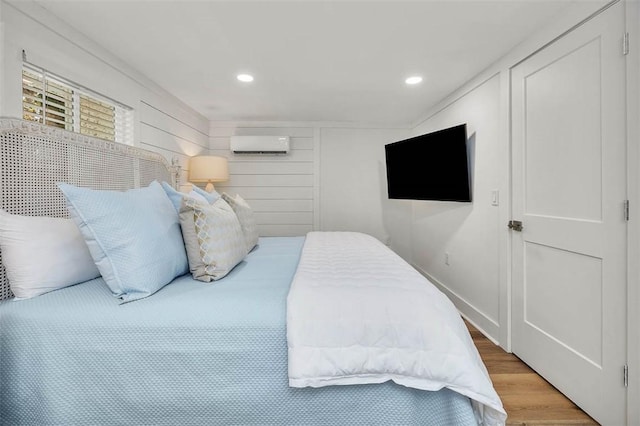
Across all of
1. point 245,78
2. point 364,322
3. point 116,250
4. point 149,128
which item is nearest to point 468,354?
point 364,322

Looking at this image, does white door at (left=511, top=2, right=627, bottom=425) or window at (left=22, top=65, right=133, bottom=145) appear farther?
window at (left=22, top=65, right=133, bottom=145)

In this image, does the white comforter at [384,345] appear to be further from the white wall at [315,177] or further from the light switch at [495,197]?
the white wall at [315,177]

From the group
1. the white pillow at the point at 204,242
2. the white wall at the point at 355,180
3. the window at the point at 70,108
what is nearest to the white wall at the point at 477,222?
the white wall at the point at 355,180

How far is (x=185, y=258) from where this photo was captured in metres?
1.55

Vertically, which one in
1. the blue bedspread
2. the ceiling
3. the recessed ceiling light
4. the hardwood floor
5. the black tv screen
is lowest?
the hardwood floor

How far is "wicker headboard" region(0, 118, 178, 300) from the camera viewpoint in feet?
4.56

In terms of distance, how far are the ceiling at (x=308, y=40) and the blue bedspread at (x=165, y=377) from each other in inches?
66.6

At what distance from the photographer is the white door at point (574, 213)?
4.86 ft

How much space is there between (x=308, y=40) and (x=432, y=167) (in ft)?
6.03

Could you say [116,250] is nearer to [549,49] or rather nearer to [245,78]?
[245,78]

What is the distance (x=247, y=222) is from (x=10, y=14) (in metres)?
1.69

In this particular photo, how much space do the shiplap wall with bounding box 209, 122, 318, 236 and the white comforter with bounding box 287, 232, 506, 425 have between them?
3171mm

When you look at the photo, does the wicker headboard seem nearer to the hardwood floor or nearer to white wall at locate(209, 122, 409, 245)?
white wall at locate(209, 122, 409, 245)

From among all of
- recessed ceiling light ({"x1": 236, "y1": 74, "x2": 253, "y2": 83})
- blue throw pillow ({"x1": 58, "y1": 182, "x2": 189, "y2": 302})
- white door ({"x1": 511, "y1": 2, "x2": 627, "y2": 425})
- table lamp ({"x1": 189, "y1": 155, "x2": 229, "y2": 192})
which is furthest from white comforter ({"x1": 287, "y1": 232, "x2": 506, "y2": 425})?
table lamp ({"x1": 189, "y1": 155, "x2": 229, "y2": 192})
